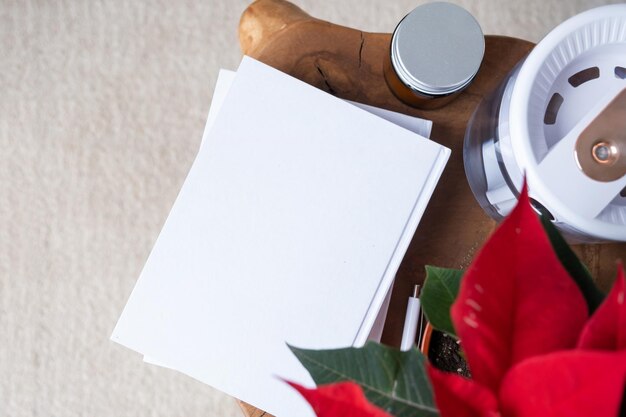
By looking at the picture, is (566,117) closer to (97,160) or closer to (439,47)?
(439,47)

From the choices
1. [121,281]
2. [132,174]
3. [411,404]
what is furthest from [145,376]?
[411,404]

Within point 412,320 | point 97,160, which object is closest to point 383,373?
point 412,320

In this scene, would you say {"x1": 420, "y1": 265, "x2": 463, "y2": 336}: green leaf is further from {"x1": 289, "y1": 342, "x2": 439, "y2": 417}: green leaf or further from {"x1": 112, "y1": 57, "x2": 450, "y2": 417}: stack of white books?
{"x1": 112, "y1": 57, "x2": 450, "y2": 417}: stack of white books

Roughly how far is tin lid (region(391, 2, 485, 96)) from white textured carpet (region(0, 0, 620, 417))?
1.53 ft

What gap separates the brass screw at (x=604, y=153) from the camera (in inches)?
15.2

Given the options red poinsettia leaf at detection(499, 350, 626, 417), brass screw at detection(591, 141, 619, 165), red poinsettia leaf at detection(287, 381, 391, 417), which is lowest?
red poinsettia leaf at detection(287, 381, 391, 417)

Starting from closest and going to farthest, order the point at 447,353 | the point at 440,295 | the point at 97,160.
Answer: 1. the point at 440,295
2. the point at 447,353
3. the point at 97,160

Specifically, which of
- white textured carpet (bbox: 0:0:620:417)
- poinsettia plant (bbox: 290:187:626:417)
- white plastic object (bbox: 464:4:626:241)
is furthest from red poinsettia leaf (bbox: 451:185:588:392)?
white textured carpet (bbox: 0:0:620:417)

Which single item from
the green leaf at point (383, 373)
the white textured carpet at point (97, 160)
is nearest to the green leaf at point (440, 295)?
the green leaf at point (383, 373)

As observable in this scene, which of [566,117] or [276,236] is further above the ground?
[566,117]

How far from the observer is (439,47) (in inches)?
17.2

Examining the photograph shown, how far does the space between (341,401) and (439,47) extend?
0.30 metres

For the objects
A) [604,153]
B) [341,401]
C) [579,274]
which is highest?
[604,153]

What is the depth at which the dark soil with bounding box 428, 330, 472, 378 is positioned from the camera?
0.43m
